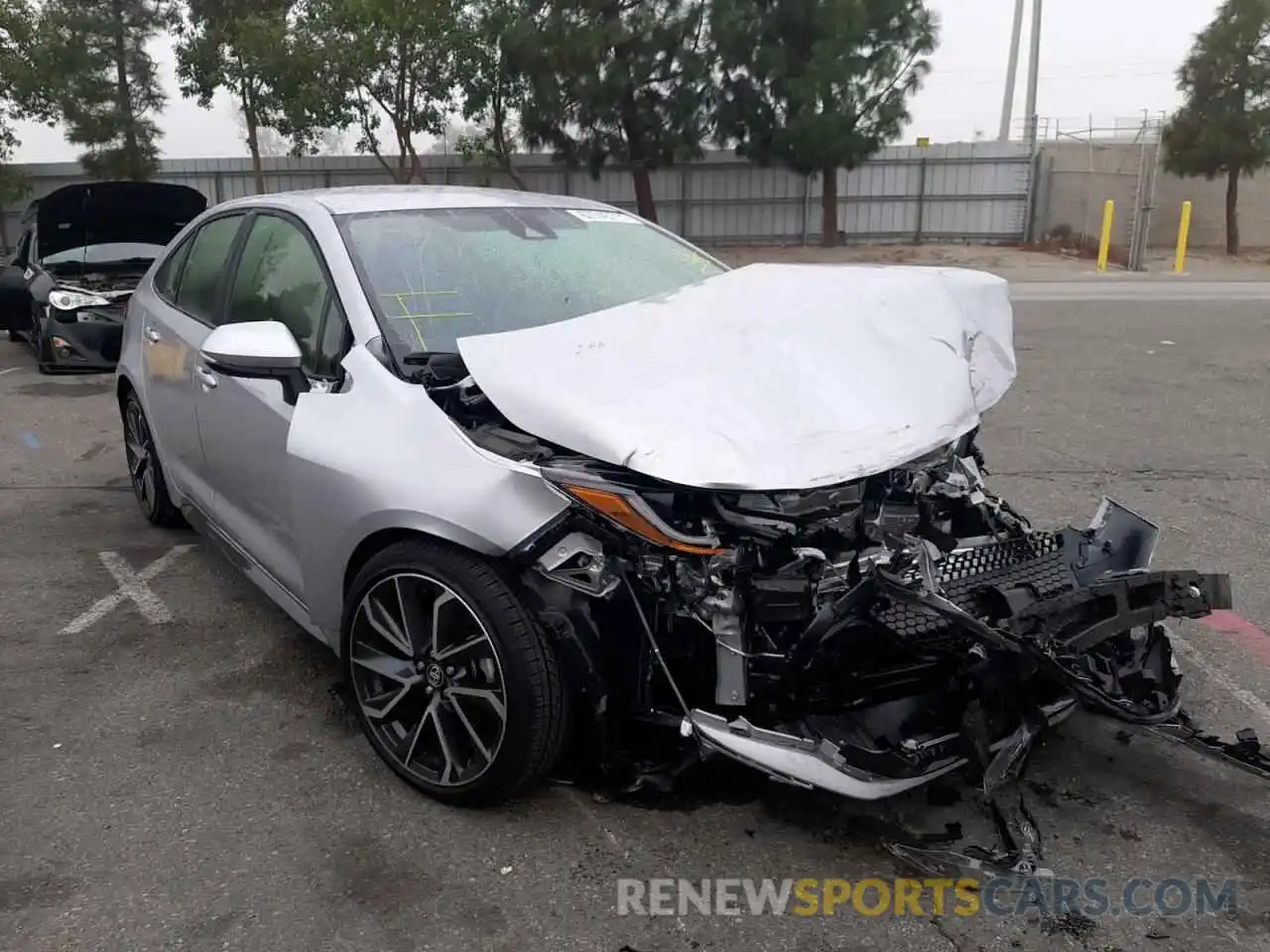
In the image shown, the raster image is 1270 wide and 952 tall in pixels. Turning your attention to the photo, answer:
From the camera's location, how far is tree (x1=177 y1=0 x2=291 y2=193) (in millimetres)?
21188

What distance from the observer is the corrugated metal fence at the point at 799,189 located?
24.8m

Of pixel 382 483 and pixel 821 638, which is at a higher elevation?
pixel 382 483

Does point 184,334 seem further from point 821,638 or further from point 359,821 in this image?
point 821,638

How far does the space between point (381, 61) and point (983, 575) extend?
70.0ft

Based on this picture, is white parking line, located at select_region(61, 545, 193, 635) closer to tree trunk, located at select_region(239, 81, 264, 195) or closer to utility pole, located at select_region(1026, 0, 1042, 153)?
tree trunk, located at select_region(239, 81, 264, 195)

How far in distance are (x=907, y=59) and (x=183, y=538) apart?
66.7 ft

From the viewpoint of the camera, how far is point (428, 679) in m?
2.92

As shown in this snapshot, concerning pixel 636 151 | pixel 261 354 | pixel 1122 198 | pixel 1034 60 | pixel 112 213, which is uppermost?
pixel 1034 60

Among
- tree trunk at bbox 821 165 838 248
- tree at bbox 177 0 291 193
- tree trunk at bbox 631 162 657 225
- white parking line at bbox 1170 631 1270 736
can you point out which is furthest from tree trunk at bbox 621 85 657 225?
white parking line at bbox 1170 631 1270 736

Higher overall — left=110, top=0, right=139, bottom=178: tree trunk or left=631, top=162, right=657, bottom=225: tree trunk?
left=110, top=0, right=139, bottom=178: tree trunk

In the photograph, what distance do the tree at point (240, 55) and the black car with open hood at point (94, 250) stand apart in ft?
42.4

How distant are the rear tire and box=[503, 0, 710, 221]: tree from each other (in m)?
17.2

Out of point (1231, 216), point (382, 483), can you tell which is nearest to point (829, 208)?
point (1231, 216)

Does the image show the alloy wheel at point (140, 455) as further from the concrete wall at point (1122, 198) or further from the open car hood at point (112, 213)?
the concrete wall at point (1122, 198)
